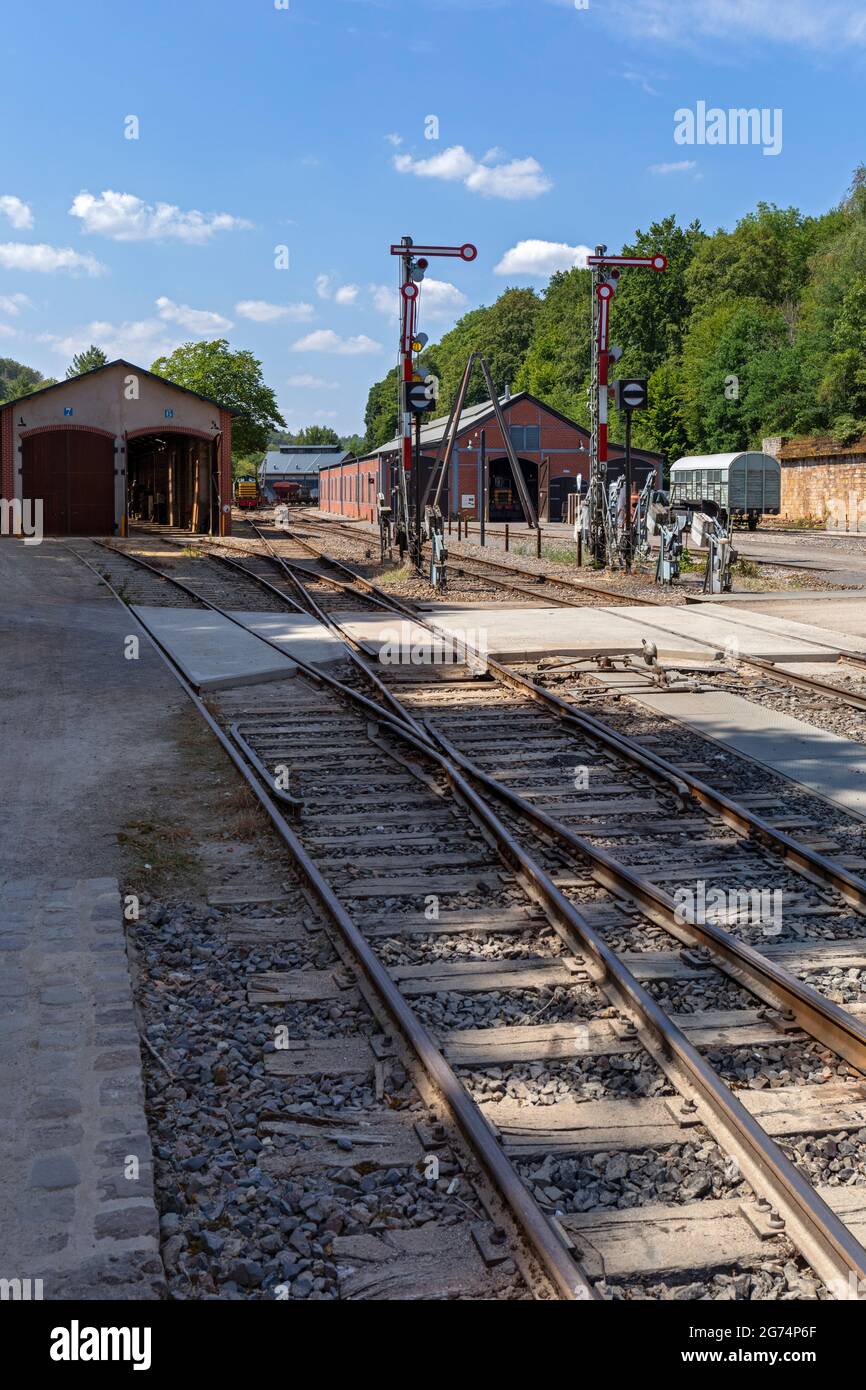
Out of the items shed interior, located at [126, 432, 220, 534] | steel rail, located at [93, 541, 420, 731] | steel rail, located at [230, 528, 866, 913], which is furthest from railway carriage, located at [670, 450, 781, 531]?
steel rail, located at [230, 528, 866, 913]

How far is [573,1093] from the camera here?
504cm

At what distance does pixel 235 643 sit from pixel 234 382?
67113mm

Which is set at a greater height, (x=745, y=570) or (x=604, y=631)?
(x=745, y=570)

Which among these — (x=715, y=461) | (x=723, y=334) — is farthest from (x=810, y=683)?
(x=723, y=334)

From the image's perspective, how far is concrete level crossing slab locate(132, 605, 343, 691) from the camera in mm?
14453

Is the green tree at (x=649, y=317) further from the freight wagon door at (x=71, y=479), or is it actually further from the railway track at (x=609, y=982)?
the railway track at (x=609, y=982)

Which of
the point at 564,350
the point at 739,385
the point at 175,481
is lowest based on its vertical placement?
the point at 175,481

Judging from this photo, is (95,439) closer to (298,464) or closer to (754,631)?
(754,631)

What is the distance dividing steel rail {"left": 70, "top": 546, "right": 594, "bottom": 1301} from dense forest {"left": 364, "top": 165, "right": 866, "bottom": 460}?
55.4m

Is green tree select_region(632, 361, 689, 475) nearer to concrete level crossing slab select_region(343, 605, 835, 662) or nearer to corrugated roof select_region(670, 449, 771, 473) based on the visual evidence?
corrugated roof select_region(670, 449, 771, 473)

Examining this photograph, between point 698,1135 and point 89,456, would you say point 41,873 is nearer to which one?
point 698,1135

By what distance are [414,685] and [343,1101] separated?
9334 mm

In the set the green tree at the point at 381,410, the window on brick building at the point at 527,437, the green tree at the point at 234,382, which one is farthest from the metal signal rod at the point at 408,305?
the green tree at the point at 381,410

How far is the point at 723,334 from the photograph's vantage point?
272 ft
